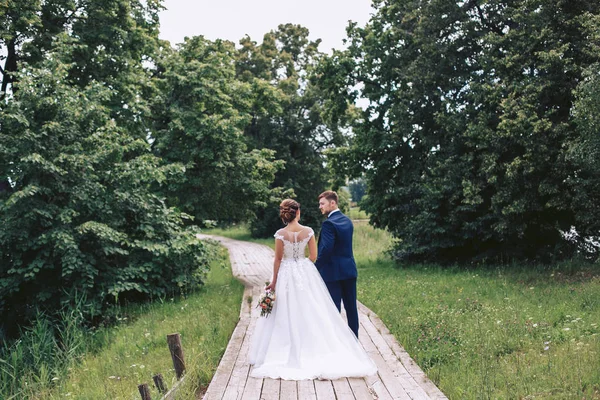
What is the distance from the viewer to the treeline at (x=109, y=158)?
12586 mm

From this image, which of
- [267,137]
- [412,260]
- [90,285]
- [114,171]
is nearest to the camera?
[90,285]

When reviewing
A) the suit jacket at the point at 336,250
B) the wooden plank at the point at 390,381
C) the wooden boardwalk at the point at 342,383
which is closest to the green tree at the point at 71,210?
the wooden boardwalk at the point at 342,383

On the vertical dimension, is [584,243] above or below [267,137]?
below

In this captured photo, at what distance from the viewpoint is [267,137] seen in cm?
4003

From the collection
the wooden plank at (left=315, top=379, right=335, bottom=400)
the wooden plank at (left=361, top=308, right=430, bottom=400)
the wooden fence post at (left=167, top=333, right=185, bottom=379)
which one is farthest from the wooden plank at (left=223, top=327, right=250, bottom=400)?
Result: the wooden plank at (left=361, top=308, right=430, bottom=400)

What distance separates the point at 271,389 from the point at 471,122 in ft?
41.7

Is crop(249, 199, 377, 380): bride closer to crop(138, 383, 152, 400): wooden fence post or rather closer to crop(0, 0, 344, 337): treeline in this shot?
crop(138, 383, 152, 400): wooden fence post

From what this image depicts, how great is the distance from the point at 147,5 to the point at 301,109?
2076cm

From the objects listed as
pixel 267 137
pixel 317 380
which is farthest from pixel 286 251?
pixel 267 137

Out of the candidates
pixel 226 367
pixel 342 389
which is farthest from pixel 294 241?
pixel 342 389

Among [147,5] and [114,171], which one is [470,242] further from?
[147,5]

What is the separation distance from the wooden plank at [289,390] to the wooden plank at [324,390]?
0.25 m

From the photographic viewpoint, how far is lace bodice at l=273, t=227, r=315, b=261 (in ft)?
24.6

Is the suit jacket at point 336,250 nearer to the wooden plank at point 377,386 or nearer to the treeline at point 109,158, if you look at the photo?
the wooden plank at point 377,386
